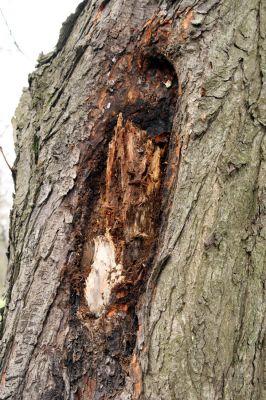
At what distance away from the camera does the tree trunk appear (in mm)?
1674

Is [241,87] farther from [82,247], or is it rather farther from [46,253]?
[46,253]

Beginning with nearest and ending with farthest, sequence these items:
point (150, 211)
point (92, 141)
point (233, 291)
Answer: point (233, 291) → point (150, 211) → point (92, 141)

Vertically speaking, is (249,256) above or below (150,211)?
below

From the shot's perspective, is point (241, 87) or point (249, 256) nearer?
point (249, 256)

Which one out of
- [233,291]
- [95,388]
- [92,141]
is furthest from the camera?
[92,141]

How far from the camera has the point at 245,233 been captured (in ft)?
5.81

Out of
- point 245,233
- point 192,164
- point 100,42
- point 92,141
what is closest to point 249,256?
point 245,233

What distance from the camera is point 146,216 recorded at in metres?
1.96

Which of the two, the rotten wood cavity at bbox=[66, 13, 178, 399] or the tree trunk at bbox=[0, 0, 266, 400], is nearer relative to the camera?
the tree trunk at bbox=[0, 0, 266, 400]

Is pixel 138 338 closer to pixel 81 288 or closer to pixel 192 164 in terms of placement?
pixel 81 288

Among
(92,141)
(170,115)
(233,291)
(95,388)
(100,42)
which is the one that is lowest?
(95,388)

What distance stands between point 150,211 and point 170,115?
463 millimetres

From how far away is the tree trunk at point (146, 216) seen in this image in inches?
65.9

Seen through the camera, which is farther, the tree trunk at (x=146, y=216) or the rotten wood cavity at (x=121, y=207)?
the rotten wood cavity at (x=121, y=207)
